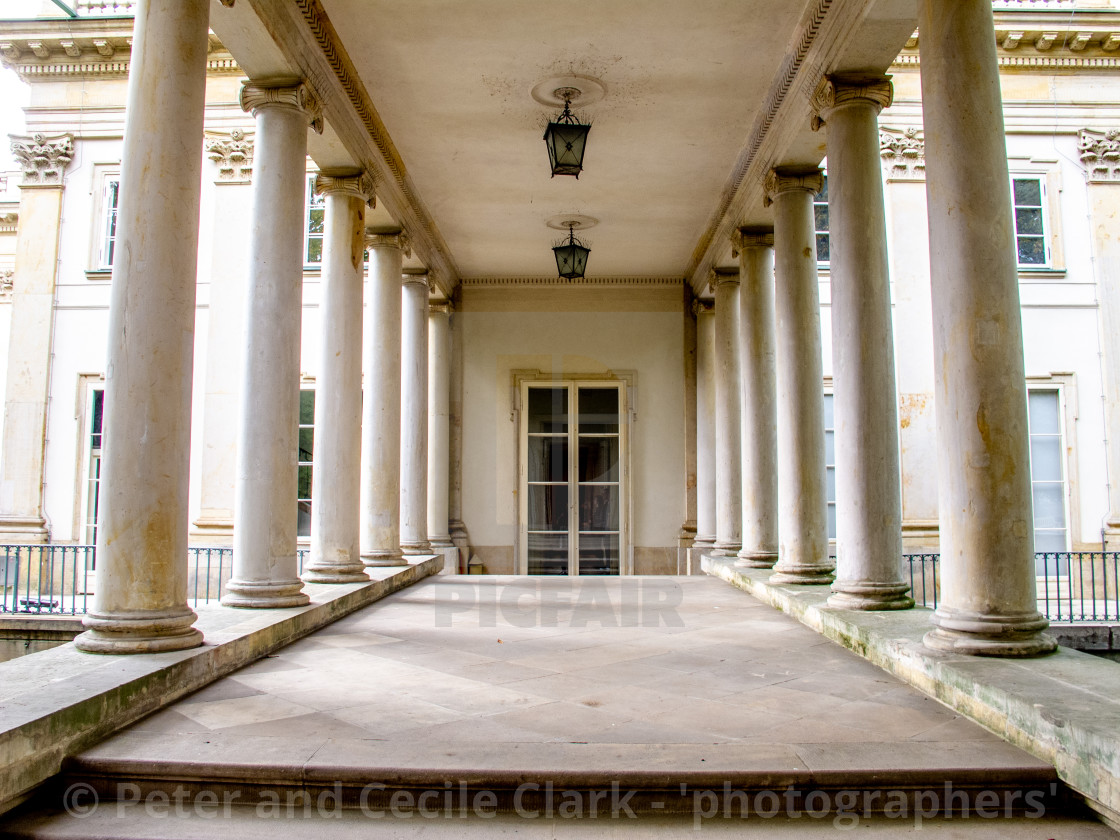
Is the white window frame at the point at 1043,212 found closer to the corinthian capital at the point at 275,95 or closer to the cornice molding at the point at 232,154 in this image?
the corinthian capital at the point at 275,95

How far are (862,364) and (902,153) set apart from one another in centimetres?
843

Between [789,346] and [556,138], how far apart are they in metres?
2.89

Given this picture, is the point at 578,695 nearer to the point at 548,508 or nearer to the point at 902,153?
the point at 548,508

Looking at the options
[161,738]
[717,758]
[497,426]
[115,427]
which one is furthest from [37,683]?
[497,426]

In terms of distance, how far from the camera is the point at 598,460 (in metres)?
15.0

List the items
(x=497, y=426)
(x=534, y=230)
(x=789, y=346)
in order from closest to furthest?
(x=789, y=346), (x=534, y=230), (x=497, y=426)

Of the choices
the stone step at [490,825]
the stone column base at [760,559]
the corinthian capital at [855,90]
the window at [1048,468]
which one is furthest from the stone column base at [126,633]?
the window at [1048,468]

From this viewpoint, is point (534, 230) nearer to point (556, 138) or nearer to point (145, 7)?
point (556, 138)

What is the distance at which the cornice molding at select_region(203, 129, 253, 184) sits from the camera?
1350 centimetres

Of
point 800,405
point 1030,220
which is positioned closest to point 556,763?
point 800,405

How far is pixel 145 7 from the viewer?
4.68 m

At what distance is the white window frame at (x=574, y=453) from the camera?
1476cm

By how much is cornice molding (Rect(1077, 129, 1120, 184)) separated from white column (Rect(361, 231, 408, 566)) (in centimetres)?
1068

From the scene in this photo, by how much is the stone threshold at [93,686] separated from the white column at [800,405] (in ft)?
14.8
